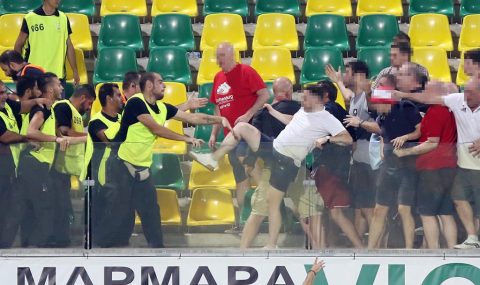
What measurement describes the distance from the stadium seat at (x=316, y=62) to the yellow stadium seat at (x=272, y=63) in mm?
142

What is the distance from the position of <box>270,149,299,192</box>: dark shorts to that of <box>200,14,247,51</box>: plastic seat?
14.9 ft

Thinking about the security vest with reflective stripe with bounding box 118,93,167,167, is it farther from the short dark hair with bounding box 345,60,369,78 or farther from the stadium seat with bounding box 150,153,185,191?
the short dark hair with bounding box 345,60,369,78

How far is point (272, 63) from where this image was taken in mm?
15148

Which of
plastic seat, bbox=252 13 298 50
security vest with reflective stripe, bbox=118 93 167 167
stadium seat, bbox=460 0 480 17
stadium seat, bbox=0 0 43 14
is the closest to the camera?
security vest with reflective stripe, bbox=118 93 167 167

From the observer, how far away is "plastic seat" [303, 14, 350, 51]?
15.7 meters

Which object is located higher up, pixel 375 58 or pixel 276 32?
pixel 276 32

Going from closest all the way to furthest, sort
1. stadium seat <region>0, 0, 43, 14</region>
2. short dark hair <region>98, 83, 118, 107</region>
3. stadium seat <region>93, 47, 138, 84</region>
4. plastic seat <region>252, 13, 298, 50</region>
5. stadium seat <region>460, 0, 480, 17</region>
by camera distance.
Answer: short dark hair <region>98, 83, 118, 107</region>, stadium seat <region>93, 47, 138, 84</region>, plastic seat <region>252, 13, 298, 50</region>, stadium seat <region>460, 0, 480, 17</region>, stadium seat <region>0, 0, 43, 14</region>

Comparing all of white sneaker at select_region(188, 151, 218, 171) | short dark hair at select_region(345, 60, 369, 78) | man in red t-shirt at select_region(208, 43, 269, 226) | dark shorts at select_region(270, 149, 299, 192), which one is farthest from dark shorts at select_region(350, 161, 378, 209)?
man in red t-shirt at select_region(208, 43, 269, 226)

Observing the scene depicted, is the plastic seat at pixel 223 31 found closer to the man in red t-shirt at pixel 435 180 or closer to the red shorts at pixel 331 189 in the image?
the red shorts at pixel 331 189

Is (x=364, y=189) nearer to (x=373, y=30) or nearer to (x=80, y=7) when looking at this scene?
→ (x=373, y=30)

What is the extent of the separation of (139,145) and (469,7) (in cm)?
607

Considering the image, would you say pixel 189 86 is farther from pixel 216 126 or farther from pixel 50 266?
pixel 50 266

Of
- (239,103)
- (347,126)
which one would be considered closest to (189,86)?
(239,103)

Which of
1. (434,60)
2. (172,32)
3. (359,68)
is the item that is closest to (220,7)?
(172,32)
